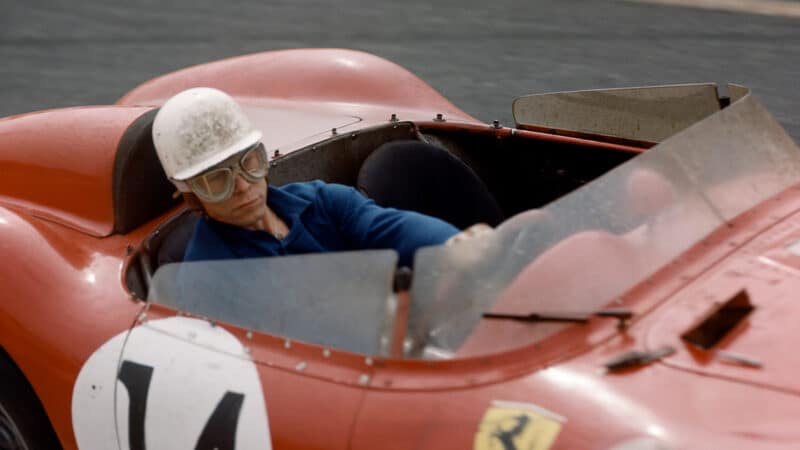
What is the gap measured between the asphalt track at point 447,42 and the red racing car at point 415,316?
3787 millimetres

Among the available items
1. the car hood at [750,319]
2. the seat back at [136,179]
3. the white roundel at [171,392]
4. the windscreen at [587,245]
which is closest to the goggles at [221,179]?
the white roundel at [171,392]

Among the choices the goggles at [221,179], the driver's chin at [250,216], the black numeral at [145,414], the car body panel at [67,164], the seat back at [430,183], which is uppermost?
the seat back at [430,183]

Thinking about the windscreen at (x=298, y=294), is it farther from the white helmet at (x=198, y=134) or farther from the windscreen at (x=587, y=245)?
the white helmet at (x=198, y=134)

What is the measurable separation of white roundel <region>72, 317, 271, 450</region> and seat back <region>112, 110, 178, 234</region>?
47 cm

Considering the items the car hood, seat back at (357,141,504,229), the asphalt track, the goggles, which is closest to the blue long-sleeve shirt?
the goggles

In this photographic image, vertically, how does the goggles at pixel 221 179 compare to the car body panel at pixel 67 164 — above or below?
above

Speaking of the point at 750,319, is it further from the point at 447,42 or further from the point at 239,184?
the point at 447,42

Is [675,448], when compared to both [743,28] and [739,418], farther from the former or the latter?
[743,28]

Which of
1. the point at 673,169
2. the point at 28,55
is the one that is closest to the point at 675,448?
the point at 673,169

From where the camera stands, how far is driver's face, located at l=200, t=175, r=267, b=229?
281 cm

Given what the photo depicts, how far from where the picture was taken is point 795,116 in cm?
674

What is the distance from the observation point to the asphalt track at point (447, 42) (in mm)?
7414

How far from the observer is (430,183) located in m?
3.59

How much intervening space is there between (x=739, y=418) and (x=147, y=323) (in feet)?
4.48
